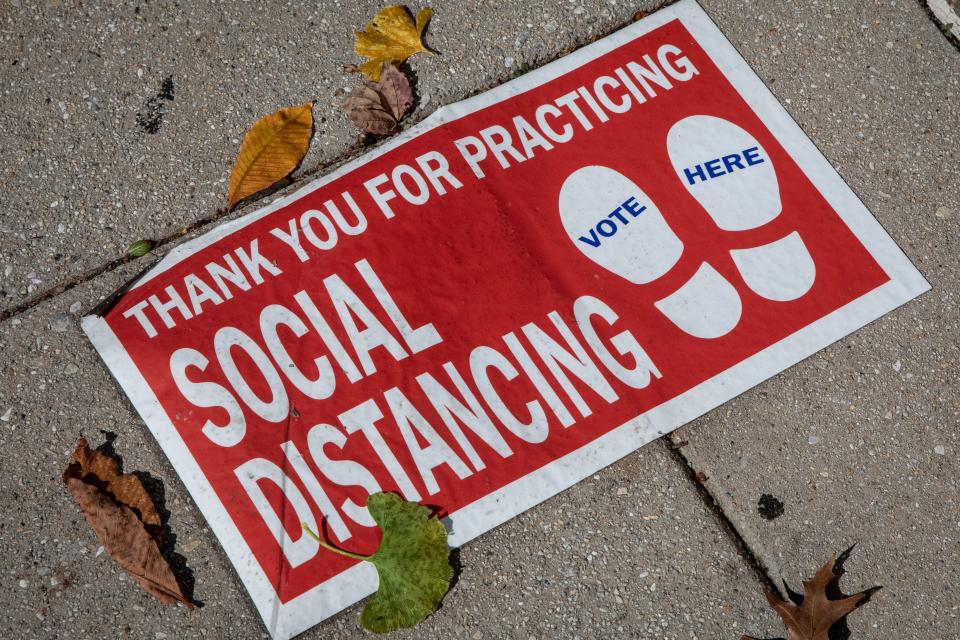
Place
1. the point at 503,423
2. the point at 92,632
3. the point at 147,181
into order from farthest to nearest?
the point at 147,181
the point at 503,423
the point at 92,632

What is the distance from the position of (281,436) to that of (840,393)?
4.12ft

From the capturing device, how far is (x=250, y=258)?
5.80 ft

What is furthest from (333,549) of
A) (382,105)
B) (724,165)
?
(724,165)

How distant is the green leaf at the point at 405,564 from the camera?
1.59 metres

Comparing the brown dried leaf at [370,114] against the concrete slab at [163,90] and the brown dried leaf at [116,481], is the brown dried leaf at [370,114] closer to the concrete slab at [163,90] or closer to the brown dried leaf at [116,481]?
the concrete slab at [163,90]

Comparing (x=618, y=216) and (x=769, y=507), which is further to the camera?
(x=618, y=216)

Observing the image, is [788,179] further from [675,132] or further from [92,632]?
[92,632]

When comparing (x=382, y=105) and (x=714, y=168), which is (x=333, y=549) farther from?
(x=714, y=168)

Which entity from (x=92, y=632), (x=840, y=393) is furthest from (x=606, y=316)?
(x=92, y=632)

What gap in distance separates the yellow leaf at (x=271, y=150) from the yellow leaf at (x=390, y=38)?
0.64 ft

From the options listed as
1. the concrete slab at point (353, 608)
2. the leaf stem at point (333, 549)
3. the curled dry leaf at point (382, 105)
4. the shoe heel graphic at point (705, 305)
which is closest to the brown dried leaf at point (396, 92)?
the curled dry leaf at point (382, 105)

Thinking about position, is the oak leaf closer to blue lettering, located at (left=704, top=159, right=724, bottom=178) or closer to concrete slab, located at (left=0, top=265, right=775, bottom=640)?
concrete slab, located at (left=0, top=265, right=775, bottom=640)

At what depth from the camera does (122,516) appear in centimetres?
163

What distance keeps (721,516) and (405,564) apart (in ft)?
2.27
